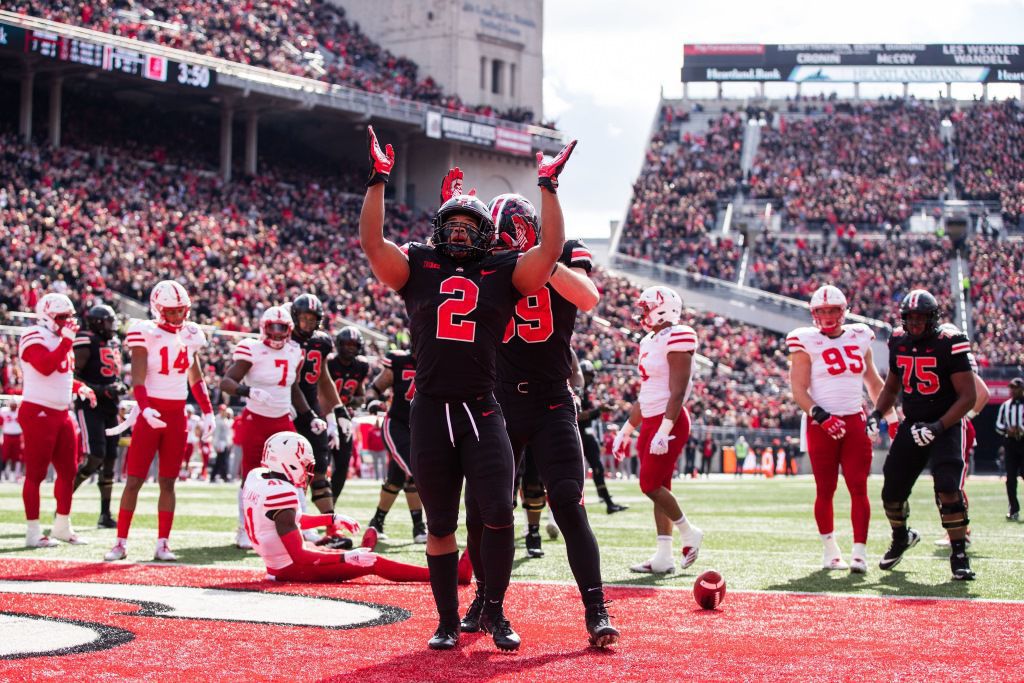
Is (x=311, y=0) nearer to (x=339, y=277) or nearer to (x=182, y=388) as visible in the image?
(x=339, y=277)

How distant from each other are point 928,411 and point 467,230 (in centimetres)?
469

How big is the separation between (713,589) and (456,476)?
6.19ft

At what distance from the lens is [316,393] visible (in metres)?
10.9

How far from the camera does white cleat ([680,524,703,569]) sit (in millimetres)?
8984

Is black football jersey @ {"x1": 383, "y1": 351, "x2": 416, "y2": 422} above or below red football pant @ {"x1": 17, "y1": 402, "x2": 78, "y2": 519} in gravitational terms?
above

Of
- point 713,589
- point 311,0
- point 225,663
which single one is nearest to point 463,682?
point 225,663

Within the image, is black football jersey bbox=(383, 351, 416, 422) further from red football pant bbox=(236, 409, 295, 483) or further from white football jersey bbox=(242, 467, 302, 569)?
white football jersey bbox=(242, 467, 302, 569)

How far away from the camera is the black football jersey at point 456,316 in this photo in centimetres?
549

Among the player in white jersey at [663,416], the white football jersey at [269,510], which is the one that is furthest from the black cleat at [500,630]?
the player in white jersey at [663,416]

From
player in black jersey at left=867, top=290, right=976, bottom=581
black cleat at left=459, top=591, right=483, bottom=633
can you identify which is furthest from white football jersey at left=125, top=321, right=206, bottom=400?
player in black jersey at left=867, top=290, right=976, bottom=581

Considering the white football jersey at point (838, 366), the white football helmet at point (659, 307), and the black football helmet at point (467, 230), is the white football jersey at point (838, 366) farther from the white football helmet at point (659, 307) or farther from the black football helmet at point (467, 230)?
the black football helmet at point (467, 230)

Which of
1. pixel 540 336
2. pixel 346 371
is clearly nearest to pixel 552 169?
pixel 540 336

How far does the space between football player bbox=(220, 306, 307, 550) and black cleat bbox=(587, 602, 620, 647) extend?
4.76m

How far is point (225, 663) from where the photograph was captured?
16.6ft
